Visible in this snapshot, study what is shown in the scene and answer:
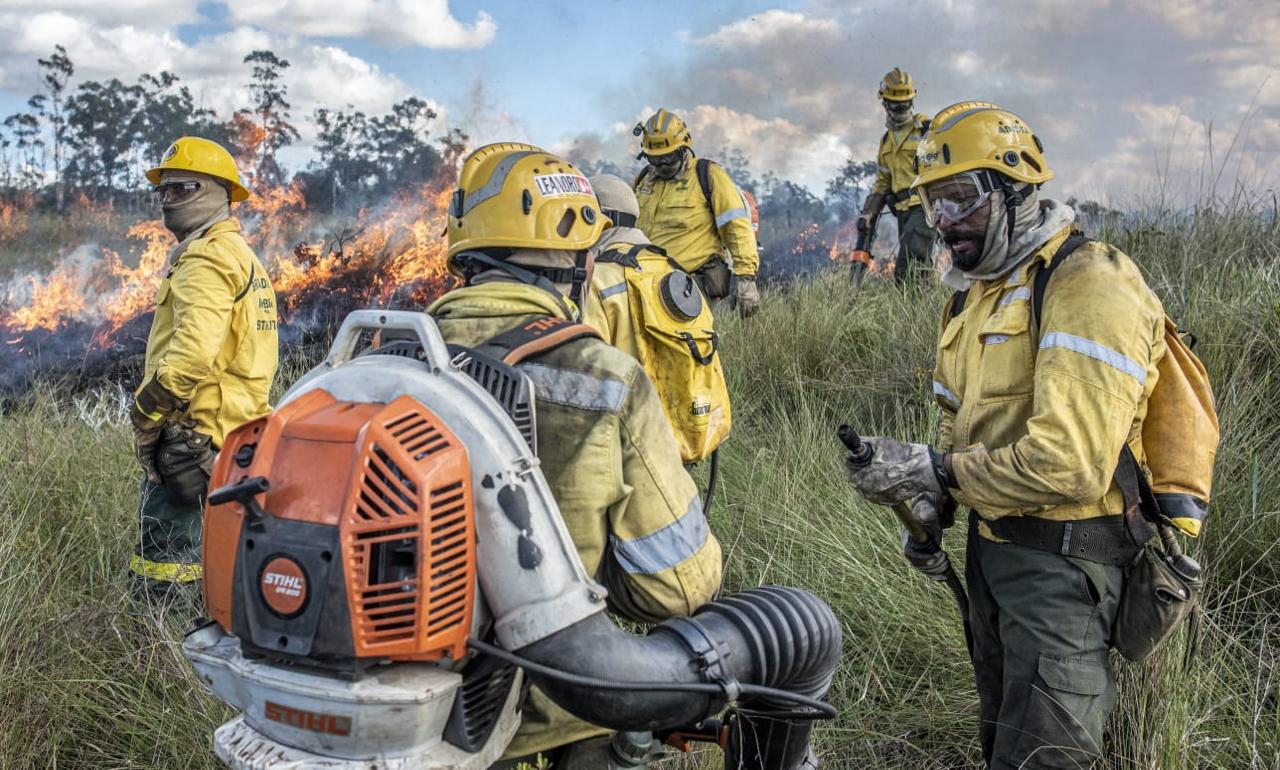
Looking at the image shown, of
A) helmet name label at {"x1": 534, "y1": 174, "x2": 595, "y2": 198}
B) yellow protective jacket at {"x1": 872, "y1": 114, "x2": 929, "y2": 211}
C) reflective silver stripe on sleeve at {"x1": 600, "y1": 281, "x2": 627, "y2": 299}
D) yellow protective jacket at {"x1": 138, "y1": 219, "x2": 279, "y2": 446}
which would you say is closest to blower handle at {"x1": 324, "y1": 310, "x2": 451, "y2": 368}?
helmet name label at {"x1": 534, "y1": 174, "x2": 595, "y2": 198}

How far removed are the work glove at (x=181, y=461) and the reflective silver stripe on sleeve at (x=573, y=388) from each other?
3279 millimetres

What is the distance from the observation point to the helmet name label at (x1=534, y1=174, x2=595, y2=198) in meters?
2.29

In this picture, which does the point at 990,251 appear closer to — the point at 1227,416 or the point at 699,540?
the point at 699,540

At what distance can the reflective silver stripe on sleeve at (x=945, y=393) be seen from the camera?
3122mm

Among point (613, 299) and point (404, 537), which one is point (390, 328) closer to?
point (404, 537)

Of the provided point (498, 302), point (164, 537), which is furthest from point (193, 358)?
point (498, 302)

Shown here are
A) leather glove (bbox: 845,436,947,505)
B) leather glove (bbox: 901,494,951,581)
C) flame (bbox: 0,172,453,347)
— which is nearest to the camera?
leather glove (bbox: 845,436,947,505)

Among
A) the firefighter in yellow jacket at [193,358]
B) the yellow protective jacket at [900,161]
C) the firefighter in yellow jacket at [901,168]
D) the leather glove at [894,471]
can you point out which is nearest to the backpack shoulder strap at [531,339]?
the leather glove at [894,471]

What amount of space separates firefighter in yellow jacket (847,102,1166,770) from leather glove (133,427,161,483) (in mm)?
3337

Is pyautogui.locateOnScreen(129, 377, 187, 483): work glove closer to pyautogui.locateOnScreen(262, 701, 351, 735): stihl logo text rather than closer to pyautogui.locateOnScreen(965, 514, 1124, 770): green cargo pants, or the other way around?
pyautogui.locateOnScreen(262, 701, 351, 735): stihl logo text

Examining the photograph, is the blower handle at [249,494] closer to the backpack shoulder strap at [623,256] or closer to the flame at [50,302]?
the backpack shoulder strap at [623,256]

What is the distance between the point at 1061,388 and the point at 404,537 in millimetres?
1703

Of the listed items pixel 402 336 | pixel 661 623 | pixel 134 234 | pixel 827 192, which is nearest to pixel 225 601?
pixel 402 336

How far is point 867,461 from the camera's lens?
2.77 meters
